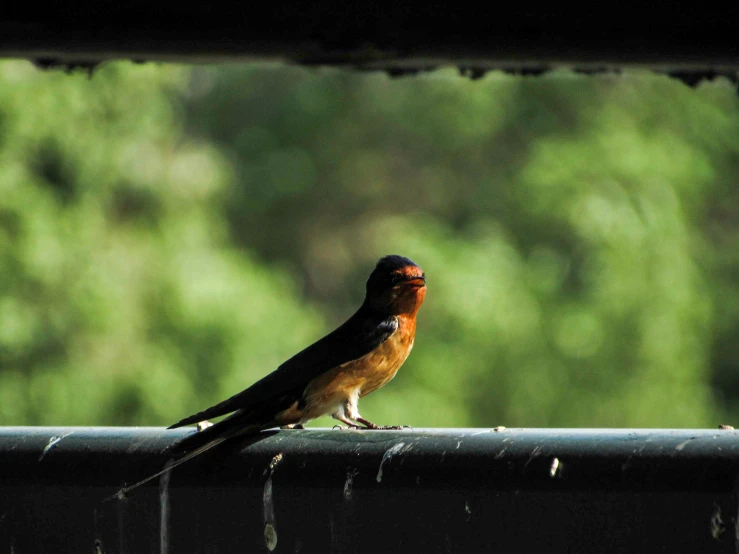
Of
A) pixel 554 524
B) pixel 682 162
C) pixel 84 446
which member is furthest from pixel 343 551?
pixel 682 162

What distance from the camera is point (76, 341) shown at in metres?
16.4

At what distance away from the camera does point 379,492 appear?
7.45 feet

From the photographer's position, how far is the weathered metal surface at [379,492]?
2076 mm

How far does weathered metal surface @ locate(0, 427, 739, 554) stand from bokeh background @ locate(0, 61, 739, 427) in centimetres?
A: 880

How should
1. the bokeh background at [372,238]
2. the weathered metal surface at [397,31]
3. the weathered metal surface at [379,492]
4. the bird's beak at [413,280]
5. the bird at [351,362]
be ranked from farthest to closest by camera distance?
the bokeh background at [372,238], the bird's beak at [413,280], the bird at [351,362], the weathered metal surface at [397,31], the weathered metal surface at [379,492]

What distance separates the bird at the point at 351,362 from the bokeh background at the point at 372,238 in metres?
6.62

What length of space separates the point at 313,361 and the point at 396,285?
0.77 m

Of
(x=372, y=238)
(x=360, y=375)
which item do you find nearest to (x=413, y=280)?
(x=360, y=375)

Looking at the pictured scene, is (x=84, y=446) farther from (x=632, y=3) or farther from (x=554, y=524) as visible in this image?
(x=632, y=3)

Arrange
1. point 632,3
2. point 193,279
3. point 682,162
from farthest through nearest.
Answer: point 682,162 < point 193,279 < point 632,3

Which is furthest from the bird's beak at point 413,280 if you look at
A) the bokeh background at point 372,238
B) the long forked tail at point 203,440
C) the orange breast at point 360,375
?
the bokeh background at point 372,238

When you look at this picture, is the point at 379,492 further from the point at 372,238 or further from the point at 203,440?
the point at 372,238

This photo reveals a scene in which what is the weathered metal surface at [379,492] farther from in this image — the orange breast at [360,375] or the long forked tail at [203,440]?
the orange breast at [360,375]

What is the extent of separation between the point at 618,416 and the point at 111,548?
20.0 meters
